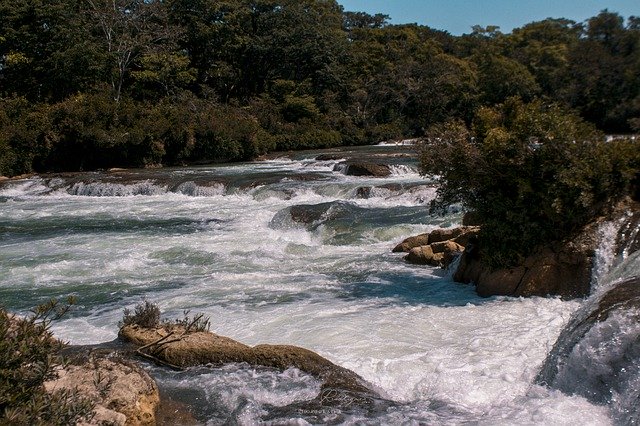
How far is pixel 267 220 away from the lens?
16.0 m

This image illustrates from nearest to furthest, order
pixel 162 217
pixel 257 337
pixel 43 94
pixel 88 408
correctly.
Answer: pixel 88 408 → pixel 257 337 → pixel 162 217 → pixel 43 94

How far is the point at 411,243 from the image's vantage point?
12.5m

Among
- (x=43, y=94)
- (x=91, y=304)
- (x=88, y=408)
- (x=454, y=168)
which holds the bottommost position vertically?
(x=91, y=304)

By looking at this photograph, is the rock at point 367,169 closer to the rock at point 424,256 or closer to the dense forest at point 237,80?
the rock at point 424,256

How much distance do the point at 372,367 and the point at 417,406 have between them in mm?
1191

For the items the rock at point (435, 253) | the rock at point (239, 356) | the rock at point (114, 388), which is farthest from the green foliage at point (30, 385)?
the rock at point (435, 253)

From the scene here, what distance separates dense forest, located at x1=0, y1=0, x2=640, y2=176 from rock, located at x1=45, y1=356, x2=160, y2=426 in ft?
85.5

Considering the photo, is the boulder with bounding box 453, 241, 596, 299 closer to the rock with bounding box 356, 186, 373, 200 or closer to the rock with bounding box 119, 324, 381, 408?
the rock with bounding box 119, 324, 381, 408

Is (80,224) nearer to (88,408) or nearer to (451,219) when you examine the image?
(451,219)

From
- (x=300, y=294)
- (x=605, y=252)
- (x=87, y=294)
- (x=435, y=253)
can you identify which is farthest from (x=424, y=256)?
(x=87, y=294)

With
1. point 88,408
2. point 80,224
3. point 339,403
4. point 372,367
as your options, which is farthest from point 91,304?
point 80,224

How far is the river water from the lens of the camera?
18.1 ft

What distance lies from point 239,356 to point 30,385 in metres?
2.56

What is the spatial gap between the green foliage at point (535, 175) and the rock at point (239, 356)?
4.37 meters
